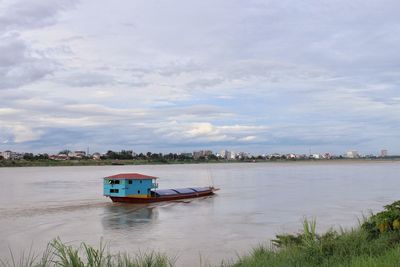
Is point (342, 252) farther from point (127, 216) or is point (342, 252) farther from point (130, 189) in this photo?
point (130, 189)

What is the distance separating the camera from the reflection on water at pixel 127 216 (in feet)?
78.8

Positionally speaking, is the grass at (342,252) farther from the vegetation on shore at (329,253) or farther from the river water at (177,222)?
the river water at (177,222)

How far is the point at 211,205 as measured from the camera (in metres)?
33.6

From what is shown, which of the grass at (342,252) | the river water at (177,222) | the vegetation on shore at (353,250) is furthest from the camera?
the river water at (177,222)

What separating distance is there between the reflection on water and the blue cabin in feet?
3.26

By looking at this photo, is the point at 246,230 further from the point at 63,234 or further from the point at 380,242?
the point at 380,242

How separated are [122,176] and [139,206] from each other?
8.86 feet

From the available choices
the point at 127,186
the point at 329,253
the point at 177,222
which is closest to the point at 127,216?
the point at 177,222

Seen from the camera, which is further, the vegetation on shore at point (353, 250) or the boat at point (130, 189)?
the boat at point (130, 189)

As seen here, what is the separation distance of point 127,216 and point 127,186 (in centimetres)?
666

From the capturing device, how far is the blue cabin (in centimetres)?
3419

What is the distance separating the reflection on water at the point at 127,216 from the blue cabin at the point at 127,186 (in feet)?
3.26

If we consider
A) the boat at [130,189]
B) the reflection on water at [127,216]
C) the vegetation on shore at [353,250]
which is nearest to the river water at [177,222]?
the reflection on water at [127,216]

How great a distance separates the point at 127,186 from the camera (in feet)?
112
